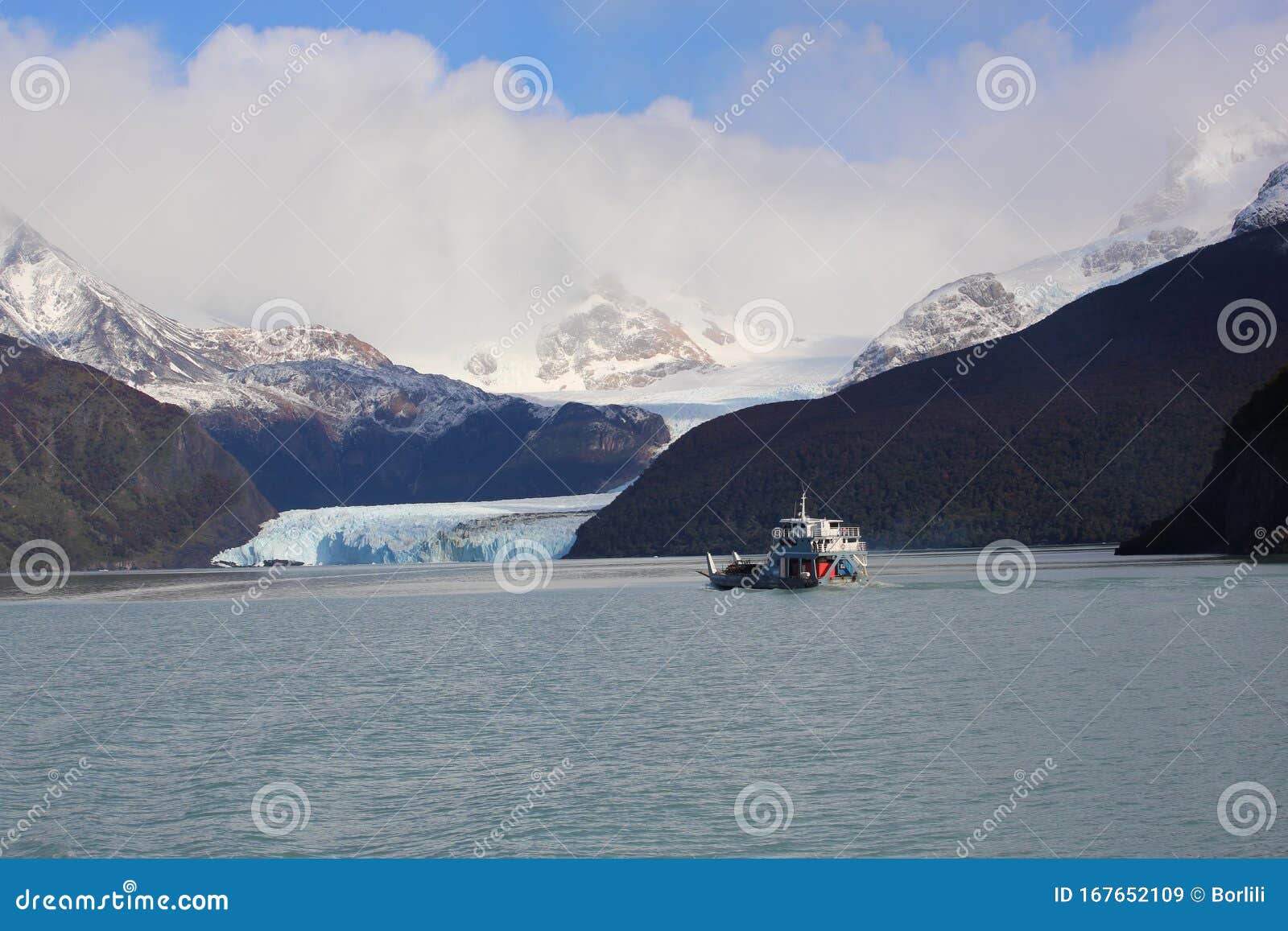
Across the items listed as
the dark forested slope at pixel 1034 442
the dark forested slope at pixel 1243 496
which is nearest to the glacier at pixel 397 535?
the dark forested slope at pixel 1034 442

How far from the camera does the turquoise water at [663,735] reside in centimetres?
2214

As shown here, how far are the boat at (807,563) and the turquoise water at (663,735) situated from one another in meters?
27.7

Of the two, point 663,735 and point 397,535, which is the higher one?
point 397,535

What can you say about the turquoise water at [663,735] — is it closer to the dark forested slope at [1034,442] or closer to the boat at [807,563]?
the boat at [807,563]

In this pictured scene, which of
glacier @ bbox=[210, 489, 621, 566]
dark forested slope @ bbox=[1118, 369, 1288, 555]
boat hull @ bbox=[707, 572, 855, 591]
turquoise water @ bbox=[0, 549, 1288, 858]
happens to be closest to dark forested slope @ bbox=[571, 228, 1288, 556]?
glacier @ bbox=[210, 489, 621, 566]

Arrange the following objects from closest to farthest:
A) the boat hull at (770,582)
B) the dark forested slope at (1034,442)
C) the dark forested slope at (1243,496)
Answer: the boat hull at (770,582), the dark forested slope at (1243,496), the dark forested slope at (1034,442)

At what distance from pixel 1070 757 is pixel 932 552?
136552 millimetres

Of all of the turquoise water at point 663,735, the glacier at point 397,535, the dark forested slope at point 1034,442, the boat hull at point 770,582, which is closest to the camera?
the turquoise water at point 663,735

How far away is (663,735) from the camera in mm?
30562

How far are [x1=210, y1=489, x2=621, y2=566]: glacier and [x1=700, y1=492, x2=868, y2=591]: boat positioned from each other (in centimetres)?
7146

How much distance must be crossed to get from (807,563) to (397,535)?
7846 centimetres

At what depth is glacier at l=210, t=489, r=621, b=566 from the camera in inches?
6270

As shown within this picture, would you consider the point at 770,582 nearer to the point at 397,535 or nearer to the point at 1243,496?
the point at 1243,496

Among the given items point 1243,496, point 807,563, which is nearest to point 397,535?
point 807,563
